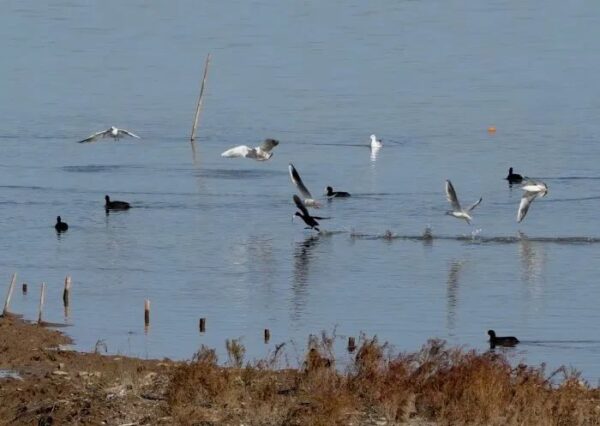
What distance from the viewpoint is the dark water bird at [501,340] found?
2364cm

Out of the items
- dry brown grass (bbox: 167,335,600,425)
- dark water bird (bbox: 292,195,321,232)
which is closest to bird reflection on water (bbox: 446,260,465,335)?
dark water bird (bbox: 292,195,321,232)

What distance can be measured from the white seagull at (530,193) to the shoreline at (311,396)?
16.9 m

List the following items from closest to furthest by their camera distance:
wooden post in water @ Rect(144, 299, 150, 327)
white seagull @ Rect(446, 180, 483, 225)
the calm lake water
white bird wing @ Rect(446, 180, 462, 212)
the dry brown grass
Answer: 1. the dry brown grass
2. wooden post in water @ Rect(144, 299, 150, 327)
3. the calm lake water
4. white bird wing @ Rect(446, 180, 462, 212)
5. white seagull @ Rect(446, 180, 483, 225)

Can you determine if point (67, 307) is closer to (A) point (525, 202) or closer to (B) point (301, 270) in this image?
(B) point (301, 270)

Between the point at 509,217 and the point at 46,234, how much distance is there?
11.1m

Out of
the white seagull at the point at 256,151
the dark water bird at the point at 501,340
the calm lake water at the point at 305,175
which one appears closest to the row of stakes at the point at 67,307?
the calm lake water at the point at 305,175

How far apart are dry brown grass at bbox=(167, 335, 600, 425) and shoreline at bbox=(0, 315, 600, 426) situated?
A: 1 cm

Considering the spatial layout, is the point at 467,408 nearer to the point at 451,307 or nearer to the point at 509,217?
the point at 451,307

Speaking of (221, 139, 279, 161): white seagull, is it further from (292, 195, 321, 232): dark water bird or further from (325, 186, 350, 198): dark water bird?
(325, 186, 350, 198): dark water bird

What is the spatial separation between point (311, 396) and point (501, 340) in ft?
25.5

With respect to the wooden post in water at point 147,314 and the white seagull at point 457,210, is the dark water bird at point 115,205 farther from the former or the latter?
the wooden post in water at point 147,314

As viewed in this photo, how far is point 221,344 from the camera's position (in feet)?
76.7

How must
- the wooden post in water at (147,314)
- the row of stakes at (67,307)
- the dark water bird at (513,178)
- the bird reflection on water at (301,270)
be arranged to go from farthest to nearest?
the dark water bird at (513,178)
the bird reflection on water at (301,270)
the wooden post in water at (147,314)
the row of stakes at (67,307)

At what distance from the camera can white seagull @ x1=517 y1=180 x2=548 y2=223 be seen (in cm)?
3462
